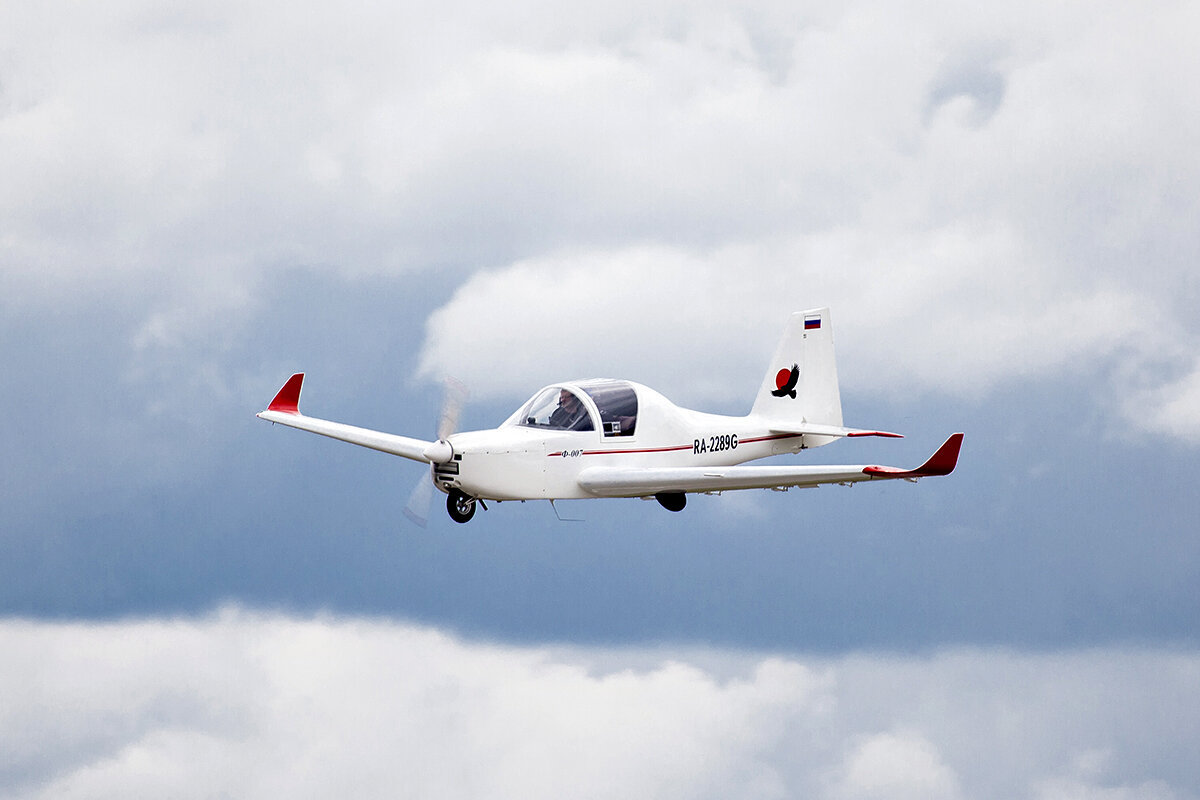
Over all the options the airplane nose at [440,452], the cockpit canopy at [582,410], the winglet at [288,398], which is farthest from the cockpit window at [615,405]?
the winglet at [288,398]

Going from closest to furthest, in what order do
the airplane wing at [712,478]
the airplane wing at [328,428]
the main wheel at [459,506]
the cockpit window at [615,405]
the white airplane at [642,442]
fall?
the airplane wing at [712,478] < the white airplane at [642,442] < the main wheel at [459,506] < the cockpit window at [615,405] < the airplane wing at [328,428]

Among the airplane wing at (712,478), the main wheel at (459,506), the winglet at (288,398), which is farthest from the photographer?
the winglet at (288,398)

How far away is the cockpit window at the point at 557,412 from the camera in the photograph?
24.6 meters

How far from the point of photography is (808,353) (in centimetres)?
2812

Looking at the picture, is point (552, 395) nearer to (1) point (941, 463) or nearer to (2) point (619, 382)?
(2) point (619, 382)

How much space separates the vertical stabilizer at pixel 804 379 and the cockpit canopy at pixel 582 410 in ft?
12.4

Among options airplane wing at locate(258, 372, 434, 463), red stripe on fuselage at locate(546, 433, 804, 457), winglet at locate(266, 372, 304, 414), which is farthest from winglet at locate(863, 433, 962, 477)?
winglet at locate(266, 372, 304, 414)

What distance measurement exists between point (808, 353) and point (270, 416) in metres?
11.0

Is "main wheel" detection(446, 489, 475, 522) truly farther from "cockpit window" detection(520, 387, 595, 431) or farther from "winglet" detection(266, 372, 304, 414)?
"winglet" detection(266, 372, 304, 414)

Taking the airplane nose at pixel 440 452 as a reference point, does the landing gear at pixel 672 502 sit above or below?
above

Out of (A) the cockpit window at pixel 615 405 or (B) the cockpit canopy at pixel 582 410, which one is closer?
(B) the cockpit canopy at pixel 582 410

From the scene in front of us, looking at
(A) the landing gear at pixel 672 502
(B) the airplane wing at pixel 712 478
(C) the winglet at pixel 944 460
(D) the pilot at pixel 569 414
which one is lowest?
(C) the winglet at pixel 944 460

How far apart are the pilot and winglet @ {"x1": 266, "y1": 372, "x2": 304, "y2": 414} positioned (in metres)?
7.22

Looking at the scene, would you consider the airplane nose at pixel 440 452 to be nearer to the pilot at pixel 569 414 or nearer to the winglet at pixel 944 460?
the pilot at pixel 569 414
